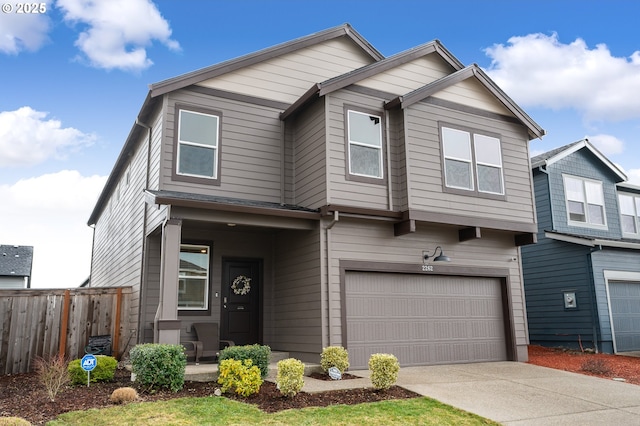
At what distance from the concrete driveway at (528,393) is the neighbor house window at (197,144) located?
16.9 ft

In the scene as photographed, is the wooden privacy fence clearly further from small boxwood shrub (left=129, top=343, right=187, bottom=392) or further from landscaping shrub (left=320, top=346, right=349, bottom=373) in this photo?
landscaping shrub (left=320, top=346, right=349, bottom=373)

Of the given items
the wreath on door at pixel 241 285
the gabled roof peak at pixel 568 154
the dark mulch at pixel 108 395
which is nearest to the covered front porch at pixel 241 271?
the wreath on door at pixel 241 285

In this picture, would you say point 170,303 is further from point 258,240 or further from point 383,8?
point 383,8

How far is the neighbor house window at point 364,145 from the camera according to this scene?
35.5 ft

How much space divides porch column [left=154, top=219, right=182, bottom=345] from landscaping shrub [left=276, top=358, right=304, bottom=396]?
2422mm

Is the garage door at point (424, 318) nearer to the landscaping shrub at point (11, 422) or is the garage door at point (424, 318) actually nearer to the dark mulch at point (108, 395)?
the dark mulch at point (108, 395)

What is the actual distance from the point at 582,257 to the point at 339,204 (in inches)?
364

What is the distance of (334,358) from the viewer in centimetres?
899

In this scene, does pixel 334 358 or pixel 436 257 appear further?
pixel 436 257

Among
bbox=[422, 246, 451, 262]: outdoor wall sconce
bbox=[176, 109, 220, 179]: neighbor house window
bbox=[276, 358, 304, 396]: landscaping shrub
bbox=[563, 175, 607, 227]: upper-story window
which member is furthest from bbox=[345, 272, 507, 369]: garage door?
bbox=[563, 175, 607, 227]: upper-story window

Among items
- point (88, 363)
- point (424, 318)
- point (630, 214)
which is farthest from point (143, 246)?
point (630, 214)

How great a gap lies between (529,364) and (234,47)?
12701mm

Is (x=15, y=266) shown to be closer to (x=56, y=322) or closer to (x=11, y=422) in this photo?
(x=56, y=322)

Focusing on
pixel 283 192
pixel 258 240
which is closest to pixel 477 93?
pixel 283 192
